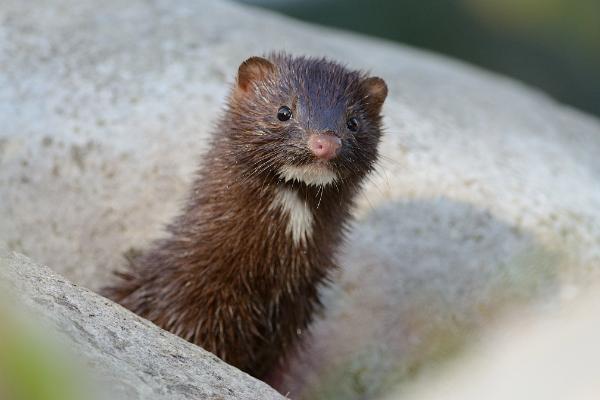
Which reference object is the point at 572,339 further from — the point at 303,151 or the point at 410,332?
the point at 410,332

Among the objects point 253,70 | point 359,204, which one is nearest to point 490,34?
point 359,204

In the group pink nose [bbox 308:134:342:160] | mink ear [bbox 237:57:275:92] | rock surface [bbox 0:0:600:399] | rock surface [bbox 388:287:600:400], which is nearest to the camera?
rock surface [bbox 388:287:600:400]

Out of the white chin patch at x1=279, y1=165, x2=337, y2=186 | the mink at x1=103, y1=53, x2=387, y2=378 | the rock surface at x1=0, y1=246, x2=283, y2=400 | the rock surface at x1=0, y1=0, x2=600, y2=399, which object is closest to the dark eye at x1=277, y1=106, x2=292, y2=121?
the mink at x1=103, y1=53, x2=387, y2=378

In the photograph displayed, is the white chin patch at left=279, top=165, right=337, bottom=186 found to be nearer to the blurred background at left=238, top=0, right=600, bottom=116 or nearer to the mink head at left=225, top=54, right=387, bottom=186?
the mink head at left=225, top=54, right=387, bottom=186

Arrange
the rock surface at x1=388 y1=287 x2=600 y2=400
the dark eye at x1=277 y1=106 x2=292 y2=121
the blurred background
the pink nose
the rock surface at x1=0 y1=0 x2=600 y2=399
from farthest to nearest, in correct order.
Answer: the blurred background
the rock surface at x1=0 y1=0 x2=600 y2=399
the dark eye at x1=277 y1=106 x2=292 y2=121
the pink nose
the rock surface at x1=388 y1=287 x2=600 y2=400

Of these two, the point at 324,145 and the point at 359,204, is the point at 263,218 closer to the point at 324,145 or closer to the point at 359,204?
the point at 324,145
